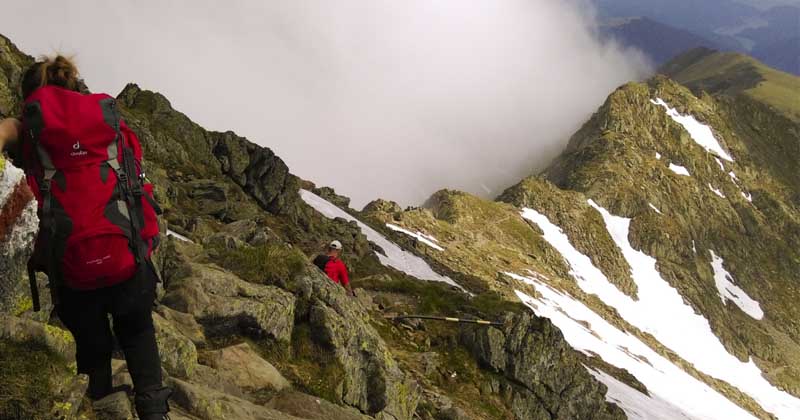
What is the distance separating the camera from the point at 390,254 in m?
45.9

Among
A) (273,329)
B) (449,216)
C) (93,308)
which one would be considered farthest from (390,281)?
(449,216)

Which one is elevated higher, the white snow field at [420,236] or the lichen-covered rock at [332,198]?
the white snow field at [420,236]

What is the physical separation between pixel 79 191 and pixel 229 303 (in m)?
6.35

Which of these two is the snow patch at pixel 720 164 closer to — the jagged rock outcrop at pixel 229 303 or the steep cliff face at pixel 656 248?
the steep cliff face at pixel 656 248

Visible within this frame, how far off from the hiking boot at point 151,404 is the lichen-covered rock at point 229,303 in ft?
16.5

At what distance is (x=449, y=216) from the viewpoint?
101375 millimetres

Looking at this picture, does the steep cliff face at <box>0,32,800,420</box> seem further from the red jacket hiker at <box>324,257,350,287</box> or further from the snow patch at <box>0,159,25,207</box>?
the red jacket hiker at <box>324,257,350,287</box>

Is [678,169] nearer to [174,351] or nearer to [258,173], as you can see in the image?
[258,173]

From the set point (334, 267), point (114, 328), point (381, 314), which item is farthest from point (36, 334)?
point (381, 314)

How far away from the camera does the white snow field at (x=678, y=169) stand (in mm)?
162375

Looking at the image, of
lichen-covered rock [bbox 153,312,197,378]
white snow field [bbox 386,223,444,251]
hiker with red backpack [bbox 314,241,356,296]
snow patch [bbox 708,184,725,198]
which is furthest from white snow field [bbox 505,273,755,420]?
snow patch [bbox 708,184,725,198]

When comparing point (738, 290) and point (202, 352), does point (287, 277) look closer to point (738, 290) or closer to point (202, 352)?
point (202, 352)

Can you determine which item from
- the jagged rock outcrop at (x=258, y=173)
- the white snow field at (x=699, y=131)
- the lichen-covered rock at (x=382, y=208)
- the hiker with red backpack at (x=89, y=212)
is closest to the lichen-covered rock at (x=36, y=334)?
the hiker with red backpack at (x=89, y=212)

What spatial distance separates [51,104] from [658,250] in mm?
145334
